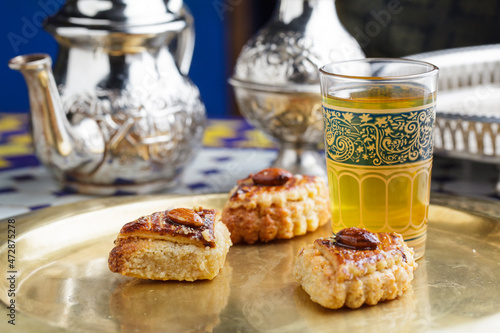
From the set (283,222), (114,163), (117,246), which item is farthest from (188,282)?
(114,163)

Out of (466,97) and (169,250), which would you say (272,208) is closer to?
(169,250)

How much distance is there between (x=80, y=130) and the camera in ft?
5.04

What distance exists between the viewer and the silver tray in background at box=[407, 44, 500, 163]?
1413mm

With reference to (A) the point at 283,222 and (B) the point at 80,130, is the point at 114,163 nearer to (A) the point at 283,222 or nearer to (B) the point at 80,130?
(B) the point at 80,130

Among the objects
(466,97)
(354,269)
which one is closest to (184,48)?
(466,97)

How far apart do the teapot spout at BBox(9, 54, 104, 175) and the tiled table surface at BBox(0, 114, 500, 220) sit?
0.12 m

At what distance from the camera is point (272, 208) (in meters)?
1.17

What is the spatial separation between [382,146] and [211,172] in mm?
898

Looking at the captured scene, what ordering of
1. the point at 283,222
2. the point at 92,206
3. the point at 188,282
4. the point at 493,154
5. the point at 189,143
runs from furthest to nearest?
the point at 189,143
the point at 493,154
the point at 92,206
the point at 283,222
the point at 188,282

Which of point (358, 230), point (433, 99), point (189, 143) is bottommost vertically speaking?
point (189, 143)

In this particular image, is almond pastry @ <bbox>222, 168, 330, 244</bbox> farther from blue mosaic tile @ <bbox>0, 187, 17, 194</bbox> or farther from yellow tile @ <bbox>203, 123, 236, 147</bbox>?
yellow tile @ <bbox>203, 123, 236, 147</bbox>

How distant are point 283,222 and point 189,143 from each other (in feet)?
1.85

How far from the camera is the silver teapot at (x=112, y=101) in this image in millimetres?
1522

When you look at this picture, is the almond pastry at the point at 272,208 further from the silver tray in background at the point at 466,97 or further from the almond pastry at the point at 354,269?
the silver tray in background at the point at 466,97
